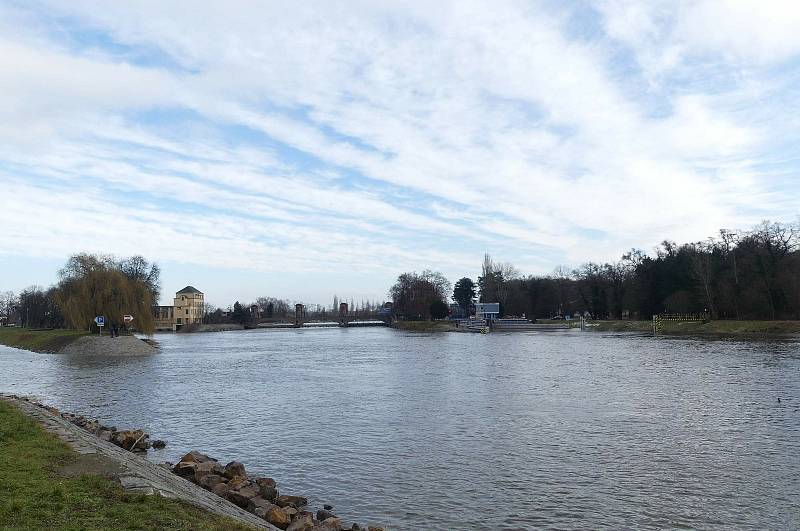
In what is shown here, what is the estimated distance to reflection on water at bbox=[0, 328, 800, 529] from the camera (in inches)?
549

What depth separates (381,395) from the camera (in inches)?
1240

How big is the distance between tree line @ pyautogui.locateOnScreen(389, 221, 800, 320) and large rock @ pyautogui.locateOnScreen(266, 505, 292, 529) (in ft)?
281

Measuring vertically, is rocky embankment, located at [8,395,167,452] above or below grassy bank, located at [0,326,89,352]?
below

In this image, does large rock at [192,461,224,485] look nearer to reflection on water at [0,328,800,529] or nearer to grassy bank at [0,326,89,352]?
reflection on water at [0,328,800,529]

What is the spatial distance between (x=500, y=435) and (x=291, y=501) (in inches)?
377

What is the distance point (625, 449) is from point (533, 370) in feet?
81.1

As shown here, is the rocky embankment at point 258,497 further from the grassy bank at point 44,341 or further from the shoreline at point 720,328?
the shoreline at point 720,328

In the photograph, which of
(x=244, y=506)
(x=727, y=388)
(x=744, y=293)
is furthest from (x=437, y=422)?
(x=744, y=293)

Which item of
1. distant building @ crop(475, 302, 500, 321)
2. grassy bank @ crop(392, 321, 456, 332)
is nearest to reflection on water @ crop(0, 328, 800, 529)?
grassy bank @ crop(392, 321, 456, 332)

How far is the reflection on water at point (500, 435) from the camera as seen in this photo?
1395 cm

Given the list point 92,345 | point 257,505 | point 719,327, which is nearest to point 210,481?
point 257,505

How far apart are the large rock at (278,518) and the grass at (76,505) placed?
2.07 metres

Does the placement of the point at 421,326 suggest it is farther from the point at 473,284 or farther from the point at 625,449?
the point at 625,449

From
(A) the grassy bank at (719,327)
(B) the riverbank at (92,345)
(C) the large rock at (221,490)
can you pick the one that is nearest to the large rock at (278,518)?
(C) the large rock at (221,490)
